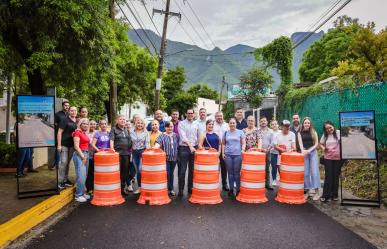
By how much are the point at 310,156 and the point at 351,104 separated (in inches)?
191

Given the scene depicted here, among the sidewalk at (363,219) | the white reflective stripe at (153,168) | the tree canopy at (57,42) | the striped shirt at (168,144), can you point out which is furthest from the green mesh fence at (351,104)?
the tree canopy at (57,42)

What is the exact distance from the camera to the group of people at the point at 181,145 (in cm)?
848

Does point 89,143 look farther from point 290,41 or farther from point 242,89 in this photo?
point 242,89

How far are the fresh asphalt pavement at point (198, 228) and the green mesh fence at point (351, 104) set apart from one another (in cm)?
454

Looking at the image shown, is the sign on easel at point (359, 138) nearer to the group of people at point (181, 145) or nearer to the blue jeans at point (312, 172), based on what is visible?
the group of people at point (181, 145)

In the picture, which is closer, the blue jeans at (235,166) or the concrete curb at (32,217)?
the concrete curb at (32,217)

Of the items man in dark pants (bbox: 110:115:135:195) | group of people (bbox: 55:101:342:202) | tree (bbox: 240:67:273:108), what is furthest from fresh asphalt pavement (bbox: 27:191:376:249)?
tree (bbox: 240:67:273:108)

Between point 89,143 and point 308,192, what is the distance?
5.40m

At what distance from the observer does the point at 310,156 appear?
29.0ft

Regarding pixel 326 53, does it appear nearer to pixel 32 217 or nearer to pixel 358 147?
pixel 358 147

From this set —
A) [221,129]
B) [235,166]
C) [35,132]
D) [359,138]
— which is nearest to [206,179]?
[235,166]

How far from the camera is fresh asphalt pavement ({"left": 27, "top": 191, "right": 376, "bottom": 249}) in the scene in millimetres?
5547

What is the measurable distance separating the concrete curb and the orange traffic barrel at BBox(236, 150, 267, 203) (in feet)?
12.8

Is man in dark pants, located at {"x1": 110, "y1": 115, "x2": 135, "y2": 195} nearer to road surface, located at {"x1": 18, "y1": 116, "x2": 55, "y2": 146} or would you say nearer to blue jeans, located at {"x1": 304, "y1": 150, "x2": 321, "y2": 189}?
road surface, located at {"x1": 18, "y1": 116, "x2": 55, "y2": 146}
